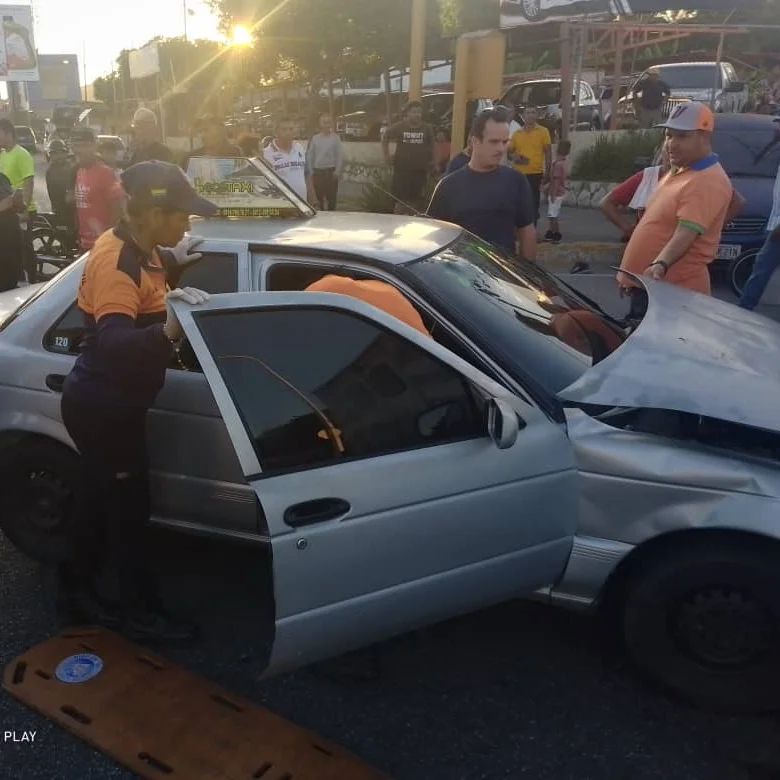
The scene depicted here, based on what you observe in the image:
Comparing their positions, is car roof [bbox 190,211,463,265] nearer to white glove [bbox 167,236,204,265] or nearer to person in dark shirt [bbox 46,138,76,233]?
white glove [bbox 167,236,204,265]

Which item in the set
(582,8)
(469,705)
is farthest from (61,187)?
(582,8)

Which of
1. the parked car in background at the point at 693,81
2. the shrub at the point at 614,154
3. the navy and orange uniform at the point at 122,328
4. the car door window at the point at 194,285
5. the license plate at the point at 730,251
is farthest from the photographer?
the parked car in background at the point at 693,81

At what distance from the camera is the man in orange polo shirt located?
4.11 metres

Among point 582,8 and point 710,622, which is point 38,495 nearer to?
point 710,622

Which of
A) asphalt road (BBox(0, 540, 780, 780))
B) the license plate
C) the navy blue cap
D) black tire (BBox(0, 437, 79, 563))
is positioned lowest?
asphalt road (BBox(0, 540, 780, 780))

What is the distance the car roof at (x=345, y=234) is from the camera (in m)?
3.22

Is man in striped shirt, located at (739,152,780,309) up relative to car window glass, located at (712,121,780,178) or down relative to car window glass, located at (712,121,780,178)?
down

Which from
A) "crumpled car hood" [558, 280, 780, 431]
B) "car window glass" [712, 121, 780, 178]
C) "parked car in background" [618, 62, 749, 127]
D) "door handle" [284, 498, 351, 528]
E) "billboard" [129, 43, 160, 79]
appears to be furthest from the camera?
"billboard" [129, 43, 160, 79]

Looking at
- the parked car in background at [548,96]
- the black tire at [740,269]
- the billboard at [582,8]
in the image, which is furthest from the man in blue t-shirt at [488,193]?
the parked car in background at [548,96]

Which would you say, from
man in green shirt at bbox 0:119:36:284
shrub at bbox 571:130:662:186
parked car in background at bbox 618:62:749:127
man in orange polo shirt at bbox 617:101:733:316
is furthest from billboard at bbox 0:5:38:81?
man in orange polo shirt at bbox 617:101:733:316

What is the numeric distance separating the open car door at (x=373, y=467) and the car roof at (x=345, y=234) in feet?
1.91

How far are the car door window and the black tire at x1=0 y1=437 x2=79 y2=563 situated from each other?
0.40m

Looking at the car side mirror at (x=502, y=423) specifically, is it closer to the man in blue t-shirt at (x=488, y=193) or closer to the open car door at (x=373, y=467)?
the open car door at (x=373, y=467)

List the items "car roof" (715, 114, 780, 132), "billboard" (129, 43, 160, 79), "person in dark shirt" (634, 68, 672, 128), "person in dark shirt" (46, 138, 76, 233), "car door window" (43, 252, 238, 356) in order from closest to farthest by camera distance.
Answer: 1. "car door window" (43, 252, 238, 356)
2. "car roof" (715, 114, 780, 132)
3. "person in dark shirt" (46, 138, 76, 233)
4. "person in dark shirt" (634, 68, 672, 128)
5. "billboard" (129, 43, 160, 79)
